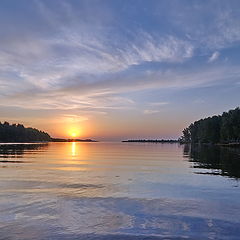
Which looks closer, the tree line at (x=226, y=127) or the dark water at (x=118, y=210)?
the dark water at (x=118, y=210)

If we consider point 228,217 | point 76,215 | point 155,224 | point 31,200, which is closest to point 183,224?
point 155,224

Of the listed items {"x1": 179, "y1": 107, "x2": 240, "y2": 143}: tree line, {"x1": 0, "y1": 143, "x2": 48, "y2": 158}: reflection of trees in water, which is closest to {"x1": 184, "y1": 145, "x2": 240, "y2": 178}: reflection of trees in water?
{"x1": 0, "y1": 143, "x2": 48, "y2": 158}: reflection of trees in water

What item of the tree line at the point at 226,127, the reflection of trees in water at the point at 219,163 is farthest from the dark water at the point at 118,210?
the tree line at the point at 226,127

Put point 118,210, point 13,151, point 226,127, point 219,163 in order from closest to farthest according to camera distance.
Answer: point 118,210 → point 219,163 → point 13,151 → point 226,127

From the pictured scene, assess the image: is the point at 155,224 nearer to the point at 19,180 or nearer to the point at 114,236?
the point at 114,236

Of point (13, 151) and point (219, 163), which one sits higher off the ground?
point (13, 151)

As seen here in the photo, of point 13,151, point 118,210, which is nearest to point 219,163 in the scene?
point 118,210

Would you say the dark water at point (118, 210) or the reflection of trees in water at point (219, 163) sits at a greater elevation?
the reflection of trees in water at point (219, 163)

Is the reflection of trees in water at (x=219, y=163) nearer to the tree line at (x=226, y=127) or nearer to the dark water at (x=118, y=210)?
the dark water at (x=118, y=210)

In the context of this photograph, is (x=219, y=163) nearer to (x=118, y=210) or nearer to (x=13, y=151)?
(x=118, y=210)

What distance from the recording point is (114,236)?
12.0m

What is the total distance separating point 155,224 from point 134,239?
230 centimetres

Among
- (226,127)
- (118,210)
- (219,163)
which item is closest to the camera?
(118,210)

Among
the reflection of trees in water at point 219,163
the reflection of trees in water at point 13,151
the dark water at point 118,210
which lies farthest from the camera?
the reflection of trees in water at point 13,151
